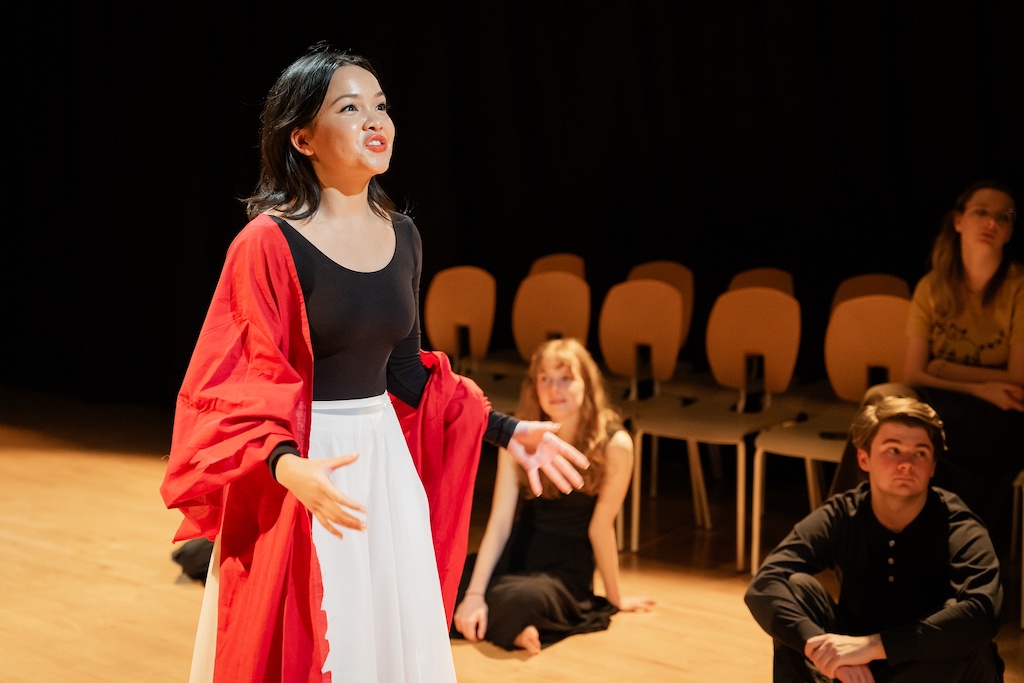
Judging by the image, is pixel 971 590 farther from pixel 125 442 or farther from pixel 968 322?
pixel 125 442

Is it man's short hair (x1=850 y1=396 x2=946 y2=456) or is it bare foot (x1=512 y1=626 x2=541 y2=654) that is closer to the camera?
man's short hair (x1=850 y1=396 x2=946 y2=456)

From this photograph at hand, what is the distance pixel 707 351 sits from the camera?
15.2 feet

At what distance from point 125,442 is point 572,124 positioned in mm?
2745

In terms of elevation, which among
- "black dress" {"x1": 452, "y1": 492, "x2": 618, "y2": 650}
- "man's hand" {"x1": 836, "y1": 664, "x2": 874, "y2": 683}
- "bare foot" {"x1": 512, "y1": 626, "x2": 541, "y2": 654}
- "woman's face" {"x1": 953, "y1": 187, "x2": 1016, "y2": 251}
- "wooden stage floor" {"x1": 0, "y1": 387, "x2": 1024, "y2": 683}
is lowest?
"wooden stage floor" {"x1": 0, "y1": 387, "x2": 1024, "y2": 683}

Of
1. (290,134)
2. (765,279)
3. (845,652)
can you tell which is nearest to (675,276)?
(765,279)

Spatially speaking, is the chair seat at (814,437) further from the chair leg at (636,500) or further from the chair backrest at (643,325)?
the chair backrest at (643,325)

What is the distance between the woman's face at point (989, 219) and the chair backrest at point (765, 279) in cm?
124

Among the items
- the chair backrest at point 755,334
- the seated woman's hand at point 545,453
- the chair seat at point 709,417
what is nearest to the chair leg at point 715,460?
the chair seat at point 709,417

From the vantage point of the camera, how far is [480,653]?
3531 mm

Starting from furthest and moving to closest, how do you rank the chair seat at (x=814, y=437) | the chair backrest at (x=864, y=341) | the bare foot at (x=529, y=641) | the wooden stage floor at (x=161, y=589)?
1. the chair backrest at (x=864, y=341)
2. the chair seat at (x=814, y=437)
3. the bare foot at (x=529, y=641)
4. the wooden stage floor at (x=161, y=589)

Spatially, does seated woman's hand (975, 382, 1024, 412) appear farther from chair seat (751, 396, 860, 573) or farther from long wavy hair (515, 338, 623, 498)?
long wavy hair (515, 338, 623, 498)

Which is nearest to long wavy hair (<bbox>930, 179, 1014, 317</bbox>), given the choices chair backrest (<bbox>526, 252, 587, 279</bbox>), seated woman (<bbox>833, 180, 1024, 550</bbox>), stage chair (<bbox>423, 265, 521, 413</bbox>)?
seated woman (<bbox>833, 180, 1024, 550</bbox>)

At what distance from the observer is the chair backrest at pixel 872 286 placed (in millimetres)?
4723

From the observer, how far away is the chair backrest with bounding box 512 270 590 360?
16.0 ft
